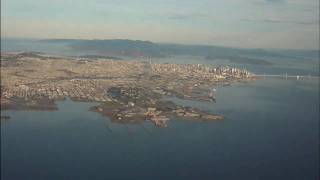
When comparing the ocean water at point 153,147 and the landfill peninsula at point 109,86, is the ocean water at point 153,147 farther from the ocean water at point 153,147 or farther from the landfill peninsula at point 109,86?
the landfill peninsula at point 109,86

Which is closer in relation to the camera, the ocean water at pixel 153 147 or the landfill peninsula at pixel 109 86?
the ocean water at pixel 153 147

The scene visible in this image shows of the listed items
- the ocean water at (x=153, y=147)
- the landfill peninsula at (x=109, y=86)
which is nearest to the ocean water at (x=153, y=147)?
the ocean water at (x=153, y=147)

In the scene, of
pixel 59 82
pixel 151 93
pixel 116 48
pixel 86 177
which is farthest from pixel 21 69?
pixel 116 48

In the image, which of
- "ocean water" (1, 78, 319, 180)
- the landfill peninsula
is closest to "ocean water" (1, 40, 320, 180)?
"ocean water" (1, 78, 319, 180)

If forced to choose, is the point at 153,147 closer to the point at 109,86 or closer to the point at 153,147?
the point at 153,147

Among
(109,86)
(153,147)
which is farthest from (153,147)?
(109,86)

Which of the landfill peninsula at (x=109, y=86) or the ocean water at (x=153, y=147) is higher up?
the landfill peninsula at (x=109, y=86)
